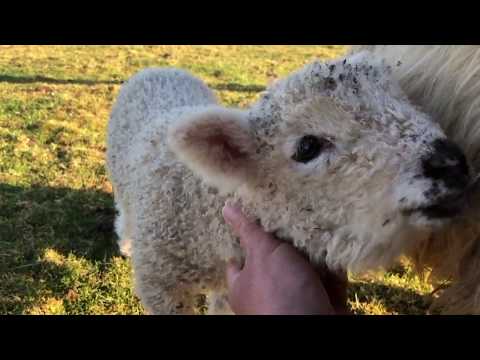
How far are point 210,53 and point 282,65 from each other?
2.03m

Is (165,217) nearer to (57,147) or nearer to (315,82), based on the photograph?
(315,82)

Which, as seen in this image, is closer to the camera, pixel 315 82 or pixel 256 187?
pixel 315 82

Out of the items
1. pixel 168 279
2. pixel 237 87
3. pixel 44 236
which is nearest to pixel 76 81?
pixel 237 87

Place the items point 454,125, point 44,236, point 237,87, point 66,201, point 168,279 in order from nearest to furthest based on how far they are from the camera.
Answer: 1. point 454,125
2. point 168,279
3. point 44,236
4. point 66,201
5. point 237,87

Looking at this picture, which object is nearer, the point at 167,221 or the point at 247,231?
the point at 247,231

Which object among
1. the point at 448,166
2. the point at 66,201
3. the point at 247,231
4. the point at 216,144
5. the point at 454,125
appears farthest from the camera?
the point at 66,201

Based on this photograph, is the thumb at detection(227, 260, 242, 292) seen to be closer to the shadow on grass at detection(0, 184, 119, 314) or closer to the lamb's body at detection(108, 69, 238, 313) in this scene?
the lamb's body at detection(108, 69, 238, 313)

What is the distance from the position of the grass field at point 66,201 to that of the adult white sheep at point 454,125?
55 cm

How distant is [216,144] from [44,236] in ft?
10.8

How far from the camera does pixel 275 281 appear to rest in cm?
207

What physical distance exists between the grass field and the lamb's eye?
30.0 inches

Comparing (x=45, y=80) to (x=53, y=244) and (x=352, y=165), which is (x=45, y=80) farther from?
(x=352, y=165)

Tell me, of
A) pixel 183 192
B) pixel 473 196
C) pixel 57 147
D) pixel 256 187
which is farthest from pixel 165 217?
pixel 57 147

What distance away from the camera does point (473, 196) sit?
1729 millimetres
